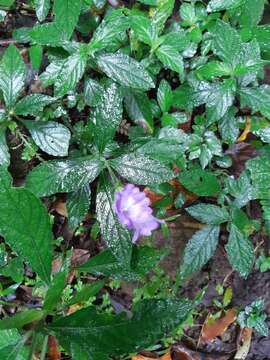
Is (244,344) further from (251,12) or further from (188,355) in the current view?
(251,12)

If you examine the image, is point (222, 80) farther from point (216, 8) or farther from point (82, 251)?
point (82, 251)

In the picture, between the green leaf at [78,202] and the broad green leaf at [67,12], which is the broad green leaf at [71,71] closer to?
the broad green leaf at [67,12]

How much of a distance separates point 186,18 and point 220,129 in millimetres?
397

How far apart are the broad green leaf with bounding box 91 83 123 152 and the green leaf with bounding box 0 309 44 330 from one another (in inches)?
21.0

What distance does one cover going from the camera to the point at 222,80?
6.21ft

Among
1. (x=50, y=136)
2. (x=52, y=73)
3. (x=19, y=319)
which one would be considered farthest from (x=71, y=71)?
(x=19, y=319)

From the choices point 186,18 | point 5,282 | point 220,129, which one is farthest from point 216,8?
point 5,282

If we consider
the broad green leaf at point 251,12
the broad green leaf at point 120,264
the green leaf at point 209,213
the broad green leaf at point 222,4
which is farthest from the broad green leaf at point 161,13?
the broad green leaf at point 120,264

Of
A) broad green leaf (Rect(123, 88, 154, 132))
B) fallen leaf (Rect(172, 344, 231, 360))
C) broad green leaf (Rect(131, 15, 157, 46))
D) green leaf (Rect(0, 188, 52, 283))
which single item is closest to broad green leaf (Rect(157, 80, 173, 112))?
broad green leaf (Rect(123, 88, 154, 132))

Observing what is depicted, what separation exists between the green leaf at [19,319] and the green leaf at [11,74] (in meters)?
0.77

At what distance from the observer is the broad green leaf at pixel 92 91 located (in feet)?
5.73

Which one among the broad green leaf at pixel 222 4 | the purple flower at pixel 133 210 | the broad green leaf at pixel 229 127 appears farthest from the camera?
the broad green leaf at pixel 229 127

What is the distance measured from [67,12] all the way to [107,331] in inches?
37.6

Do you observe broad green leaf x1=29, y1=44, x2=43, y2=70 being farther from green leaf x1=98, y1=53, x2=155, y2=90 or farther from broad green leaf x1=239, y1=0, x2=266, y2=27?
broad green leaf x1=239, y1=0, x2=266, y2=27
